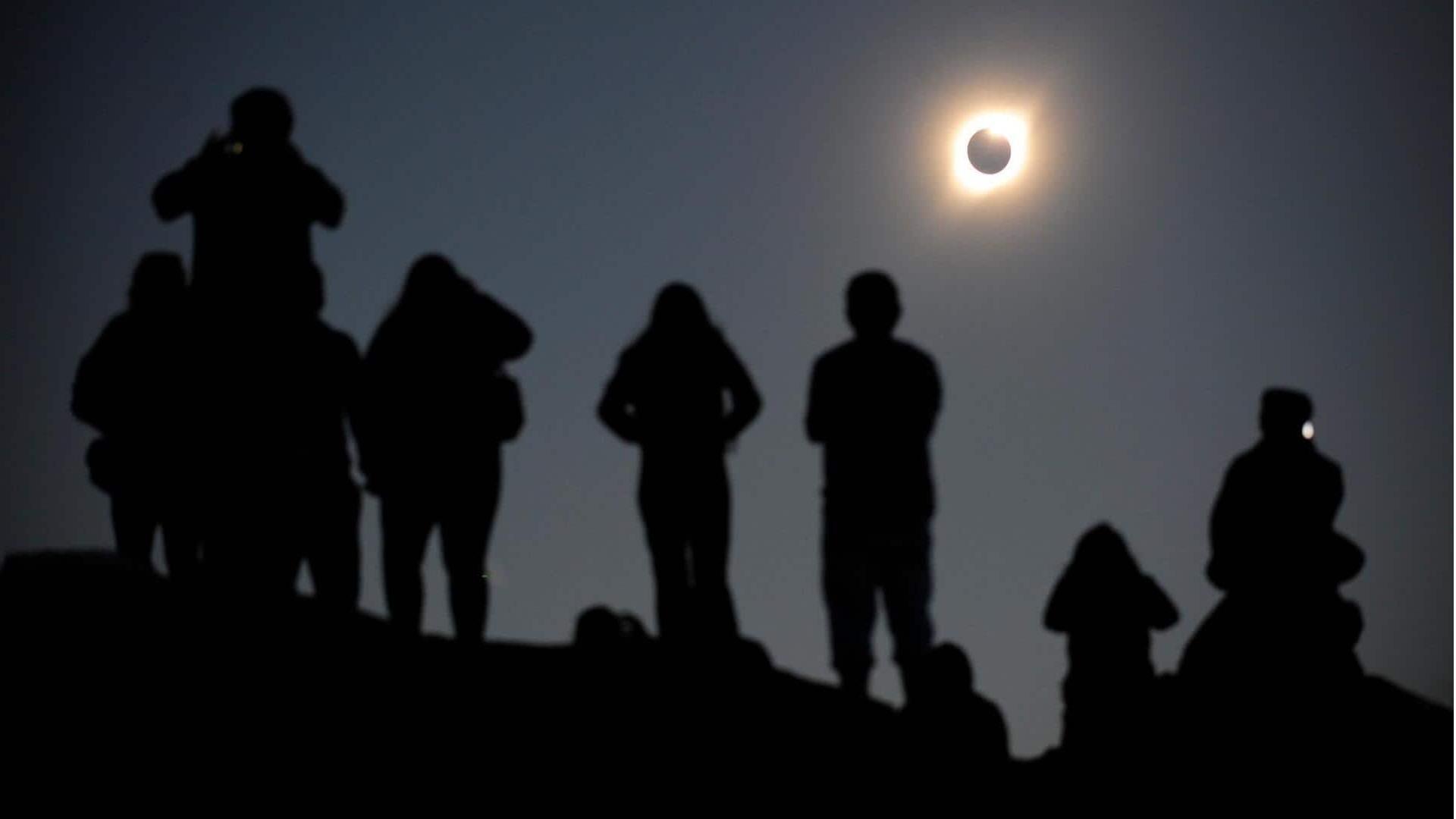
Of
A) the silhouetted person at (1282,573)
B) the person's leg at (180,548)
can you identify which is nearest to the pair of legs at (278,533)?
the person's leg at (180,548)

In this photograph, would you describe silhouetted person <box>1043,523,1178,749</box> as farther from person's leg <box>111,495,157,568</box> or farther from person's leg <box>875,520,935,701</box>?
person's leg <box>111,495,157,568</box>

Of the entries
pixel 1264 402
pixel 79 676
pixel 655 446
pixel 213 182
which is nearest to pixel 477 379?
pixel 655 446

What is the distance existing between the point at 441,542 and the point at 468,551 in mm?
161

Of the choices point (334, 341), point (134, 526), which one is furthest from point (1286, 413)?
point (134, 526)

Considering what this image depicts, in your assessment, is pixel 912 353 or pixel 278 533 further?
pixel 912 353

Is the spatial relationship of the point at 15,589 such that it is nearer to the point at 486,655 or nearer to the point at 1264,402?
the point at 486,655

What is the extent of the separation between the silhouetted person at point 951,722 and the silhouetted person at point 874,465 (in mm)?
860

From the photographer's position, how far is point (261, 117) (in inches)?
414

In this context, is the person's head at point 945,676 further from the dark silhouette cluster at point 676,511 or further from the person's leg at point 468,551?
the person's leg at point 468,551

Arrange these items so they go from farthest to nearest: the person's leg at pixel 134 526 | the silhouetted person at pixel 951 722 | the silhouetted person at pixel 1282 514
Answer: the person's leg at pixel 134 526
the silhouetted person at pixel 1282 514
the silhouetted person at pixel 951 722

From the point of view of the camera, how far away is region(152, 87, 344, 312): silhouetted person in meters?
10.5

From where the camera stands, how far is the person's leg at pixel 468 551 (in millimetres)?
10477

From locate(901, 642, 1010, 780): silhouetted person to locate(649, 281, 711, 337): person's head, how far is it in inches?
90.5

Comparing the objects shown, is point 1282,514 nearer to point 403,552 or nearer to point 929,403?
point 929,403
